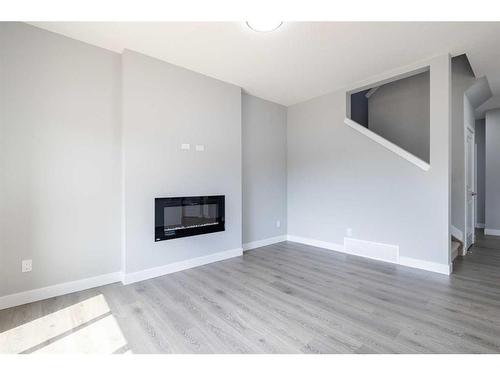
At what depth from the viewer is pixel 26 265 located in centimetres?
229

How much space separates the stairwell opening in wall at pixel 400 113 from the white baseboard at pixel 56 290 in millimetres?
3961

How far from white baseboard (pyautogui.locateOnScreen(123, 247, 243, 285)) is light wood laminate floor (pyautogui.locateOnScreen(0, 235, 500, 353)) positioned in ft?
0.36

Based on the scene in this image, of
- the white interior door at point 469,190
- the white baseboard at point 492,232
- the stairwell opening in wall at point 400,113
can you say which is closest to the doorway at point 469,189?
the white interior door at point 469,190

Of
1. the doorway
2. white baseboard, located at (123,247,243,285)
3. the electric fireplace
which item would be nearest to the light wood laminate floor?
white baseboard, located at (123,247,243,285)

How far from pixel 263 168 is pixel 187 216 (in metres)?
1.82

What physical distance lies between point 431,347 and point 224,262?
2.45 meters

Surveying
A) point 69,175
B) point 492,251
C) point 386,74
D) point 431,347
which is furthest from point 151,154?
point 492,251

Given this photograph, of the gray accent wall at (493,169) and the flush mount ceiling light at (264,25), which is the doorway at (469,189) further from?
the flush mount ceiling light at (264,25)

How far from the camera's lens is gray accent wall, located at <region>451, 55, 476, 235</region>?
11.8 feet

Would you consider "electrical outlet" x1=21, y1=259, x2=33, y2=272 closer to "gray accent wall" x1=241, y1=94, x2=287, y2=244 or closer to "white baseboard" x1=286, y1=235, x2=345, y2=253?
"gray accent wall" x1=241, y1=94, x2=287, y2=244

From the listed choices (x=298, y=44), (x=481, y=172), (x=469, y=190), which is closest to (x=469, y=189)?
(x=469, y=190)

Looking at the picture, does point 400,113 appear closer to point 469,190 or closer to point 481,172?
point 469,190

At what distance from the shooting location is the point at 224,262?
3482 millimetres
